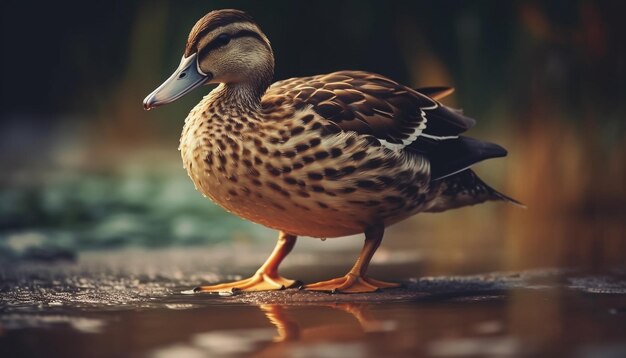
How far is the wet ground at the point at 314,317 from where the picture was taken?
159 inches

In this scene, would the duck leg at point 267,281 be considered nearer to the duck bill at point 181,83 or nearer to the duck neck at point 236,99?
the duck neck at point 236,99

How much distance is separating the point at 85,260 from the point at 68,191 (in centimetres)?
339

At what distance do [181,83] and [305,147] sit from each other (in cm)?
89

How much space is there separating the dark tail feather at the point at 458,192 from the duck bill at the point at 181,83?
5.22 feet

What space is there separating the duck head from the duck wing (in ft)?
0.52

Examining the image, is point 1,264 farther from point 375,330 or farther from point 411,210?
point 375,330

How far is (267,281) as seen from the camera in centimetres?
600

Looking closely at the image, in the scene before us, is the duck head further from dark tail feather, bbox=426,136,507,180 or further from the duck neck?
dark tail feather, bbox=426,136,507,180

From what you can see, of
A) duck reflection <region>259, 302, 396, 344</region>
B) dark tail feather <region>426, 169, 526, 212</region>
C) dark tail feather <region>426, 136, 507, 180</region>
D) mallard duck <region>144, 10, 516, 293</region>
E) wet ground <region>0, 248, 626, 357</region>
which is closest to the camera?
wet ground <region>0, 248, 626, 357</region>

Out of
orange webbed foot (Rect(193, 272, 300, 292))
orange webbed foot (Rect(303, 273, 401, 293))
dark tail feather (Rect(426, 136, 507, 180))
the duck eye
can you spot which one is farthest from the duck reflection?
the duck eye

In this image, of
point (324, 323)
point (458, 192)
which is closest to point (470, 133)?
point (458, 192)

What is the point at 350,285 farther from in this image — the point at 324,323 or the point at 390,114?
the point at 324,323

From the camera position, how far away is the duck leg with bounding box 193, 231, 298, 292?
5887 mm

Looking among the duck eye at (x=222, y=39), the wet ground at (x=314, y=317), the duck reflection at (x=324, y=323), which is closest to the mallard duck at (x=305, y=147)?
the duck eye at (x=222, y=39)
